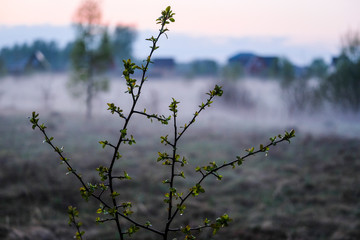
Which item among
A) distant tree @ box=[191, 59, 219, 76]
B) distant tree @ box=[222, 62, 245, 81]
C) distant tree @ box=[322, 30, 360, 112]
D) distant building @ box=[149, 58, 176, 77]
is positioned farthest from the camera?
distant building @ box=[149, 58, 176, 77]

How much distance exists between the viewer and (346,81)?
2045 centimetres

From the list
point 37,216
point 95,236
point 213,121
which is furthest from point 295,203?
point 213,121

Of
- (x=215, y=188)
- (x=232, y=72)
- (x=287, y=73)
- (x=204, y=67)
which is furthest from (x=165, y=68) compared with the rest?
(x=215, y=188)

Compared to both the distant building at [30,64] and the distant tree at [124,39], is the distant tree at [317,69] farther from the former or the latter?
the distant tree at [124,39]

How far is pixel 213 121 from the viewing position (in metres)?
20.5

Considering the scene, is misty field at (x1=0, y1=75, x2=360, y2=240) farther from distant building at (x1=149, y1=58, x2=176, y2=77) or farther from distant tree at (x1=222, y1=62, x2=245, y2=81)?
distant building at (x1=149, y1=58, x2=176, y2=77)

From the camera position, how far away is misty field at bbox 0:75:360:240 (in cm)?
675

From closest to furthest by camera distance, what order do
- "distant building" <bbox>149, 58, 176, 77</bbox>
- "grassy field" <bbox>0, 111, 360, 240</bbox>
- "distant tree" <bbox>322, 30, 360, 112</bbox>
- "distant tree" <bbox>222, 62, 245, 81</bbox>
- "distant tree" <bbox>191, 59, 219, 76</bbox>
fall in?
"grassy field" <bbox>0, 111, 360, 240</bbox> < "distant tree" <bbox>322, 30, 360, 112</bbox> < "distant tree" <bbox>222, 62, 245, 81</bbox> < "distant tree" <bbox>191, 59, 219, 76</bbox> < "distant building" <bbox>149, 58, 176, 77</bbox>

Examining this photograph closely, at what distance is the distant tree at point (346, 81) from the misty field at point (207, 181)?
2.02m

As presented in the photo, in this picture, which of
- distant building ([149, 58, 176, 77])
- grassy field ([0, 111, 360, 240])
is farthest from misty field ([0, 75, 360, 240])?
distant building ([149, 58, 176, 77])

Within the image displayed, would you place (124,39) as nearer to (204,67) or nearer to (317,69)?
(204,67)

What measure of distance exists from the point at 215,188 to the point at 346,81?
14.8m

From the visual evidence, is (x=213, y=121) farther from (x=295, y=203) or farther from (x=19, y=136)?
(x=295, y=203)

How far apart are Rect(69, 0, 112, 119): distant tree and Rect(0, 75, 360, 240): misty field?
8.36ft
